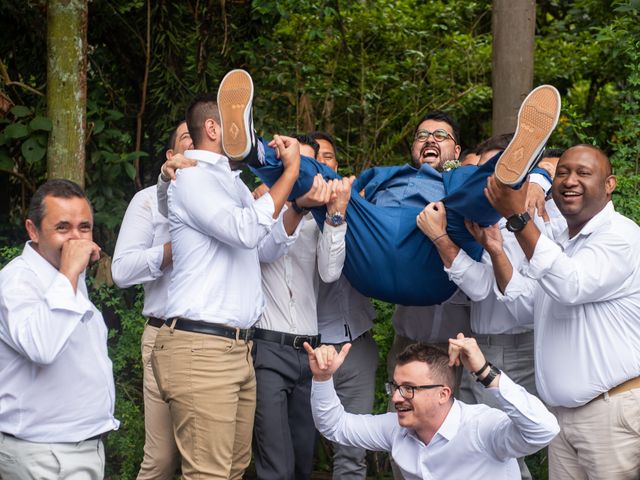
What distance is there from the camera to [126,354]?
6332 mm

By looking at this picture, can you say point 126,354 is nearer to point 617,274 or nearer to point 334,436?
point 334,436

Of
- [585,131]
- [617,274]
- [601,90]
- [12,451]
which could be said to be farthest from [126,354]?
[601,90]

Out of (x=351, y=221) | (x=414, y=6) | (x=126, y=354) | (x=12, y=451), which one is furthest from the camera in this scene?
(x=414, y=6)

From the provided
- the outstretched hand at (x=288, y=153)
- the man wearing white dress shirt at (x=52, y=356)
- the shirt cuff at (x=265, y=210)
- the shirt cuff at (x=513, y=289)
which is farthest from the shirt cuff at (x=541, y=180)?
the man wearing white dress shirt at (x=52, y=356)

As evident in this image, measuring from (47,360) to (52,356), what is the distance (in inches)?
0.9

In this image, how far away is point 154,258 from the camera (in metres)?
4.89

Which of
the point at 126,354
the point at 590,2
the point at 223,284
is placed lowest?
the point at 126,354

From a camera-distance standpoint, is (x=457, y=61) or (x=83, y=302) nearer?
(x=83, y=302)

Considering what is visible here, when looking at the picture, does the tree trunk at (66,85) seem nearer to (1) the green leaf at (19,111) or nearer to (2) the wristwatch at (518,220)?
(1) the green leaf at (19,111)

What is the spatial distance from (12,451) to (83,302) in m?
0.58

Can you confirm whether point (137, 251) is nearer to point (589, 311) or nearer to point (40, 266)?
point (40, 266)

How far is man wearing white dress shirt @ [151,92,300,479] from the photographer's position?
14.2 ft

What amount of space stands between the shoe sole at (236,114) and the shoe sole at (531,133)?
1071mm

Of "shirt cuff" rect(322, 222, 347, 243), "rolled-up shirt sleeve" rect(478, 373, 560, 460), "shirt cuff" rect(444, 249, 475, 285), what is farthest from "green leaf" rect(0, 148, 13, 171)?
"rolled-up shirt sleeve" rect(478, 373, 560, 460)
